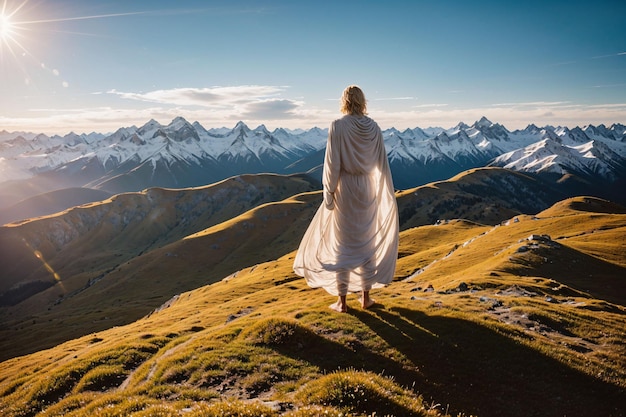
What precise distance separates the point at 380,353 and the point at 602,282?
117 ft

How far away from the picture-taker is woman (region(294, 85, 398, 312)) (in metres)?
14.9

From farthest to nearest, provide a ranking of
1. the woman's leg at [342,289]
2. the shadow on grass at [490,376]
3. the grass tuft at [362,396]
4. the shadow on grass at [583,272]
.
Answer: the shadow on grass at [583,272] < the woman's leg at [342,289] < the shadow on grass at [490,376] < the grass tuft at [362,396]

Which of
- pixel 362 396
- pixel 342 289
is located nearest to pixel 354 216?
pixel 342 289

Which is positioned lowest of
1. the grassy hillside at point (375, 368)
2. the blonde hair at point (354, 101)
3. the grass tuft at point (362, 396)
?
the grassy hillside at point (375, 368)

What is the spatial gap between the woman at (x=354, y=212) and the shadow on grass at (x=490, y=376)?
2.49 metres

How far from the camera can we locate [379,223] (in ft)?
52.2

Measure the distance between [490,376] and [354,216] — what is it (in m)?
7.41

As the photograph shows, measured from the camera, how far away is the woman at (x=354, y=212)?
1485 centimetres

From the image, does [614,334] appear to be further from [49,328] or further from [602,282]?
[49,328]

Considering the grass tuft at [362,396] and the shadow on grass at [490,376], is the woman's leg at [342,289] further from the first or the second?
the grass tuft at [362,396]

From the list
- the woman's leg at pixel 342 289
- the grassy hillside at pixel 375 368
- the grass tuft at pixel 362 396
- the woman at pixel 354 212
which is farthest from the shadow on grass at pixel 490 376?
the woman at pixel 354 212

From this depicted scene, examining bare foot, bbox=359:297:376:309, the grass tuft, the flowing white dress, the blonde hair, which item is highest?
the blonde hair

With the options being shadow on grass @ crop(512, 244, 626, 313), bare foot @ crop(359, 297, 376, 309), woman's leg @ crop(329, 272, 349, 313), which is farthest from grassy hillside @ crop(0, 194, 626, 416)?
shadow on grass @ crop(512, 244, 626, 313)

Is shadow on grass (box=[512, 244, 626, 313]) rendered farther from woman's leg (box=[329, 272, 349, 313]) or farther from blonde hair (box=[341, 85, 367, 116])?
blonde hair (box=[341, 85, 367, 116])
